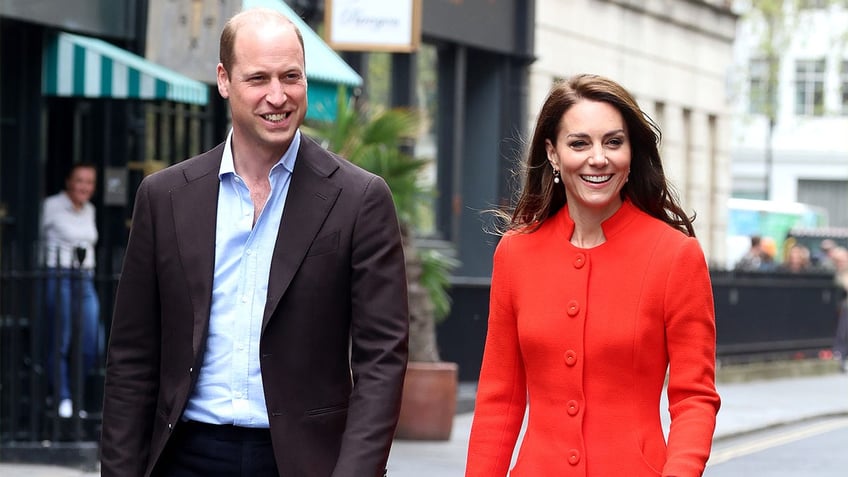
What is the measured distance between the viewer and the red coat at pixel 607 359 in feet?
14.7

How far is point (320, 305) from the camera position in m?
4.35

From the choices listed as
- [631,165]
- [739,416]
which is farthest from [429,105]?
[631,165]

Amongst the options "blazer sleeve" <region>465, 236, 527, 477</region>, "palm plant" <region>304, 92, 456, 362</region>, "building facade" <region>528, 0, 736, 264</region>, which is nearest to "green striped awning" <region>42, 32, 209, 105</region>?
"palm plant" <region>304, 92, 456, 362</region>

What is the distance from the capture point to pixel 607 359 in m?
4.52

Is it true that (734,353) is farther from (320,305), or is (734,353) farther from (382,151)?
(320,305)

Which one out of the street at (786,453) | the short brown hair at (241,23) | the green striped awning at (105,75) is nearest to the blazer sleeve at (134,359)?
the short brown hair at (241,23)

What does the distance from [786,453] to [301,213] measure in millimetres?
11219

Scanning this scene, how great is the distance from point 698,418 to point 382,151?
9088mm

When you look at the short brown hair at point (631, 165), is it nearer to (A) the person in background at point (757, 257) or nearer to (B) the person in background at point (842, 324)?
(B) the person in background at point (842, 324)

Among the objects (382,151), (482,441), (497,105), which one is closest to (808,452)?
(382,151)

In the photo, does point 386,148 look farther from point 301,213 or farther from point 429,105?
point 301,213

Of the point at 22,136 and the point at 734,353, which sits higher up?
the point at 22,136

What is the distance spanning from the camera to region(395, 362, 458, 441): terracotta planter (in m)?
13.8

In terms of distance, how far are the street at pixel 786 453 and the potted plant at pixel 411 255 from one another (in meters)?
2.05
